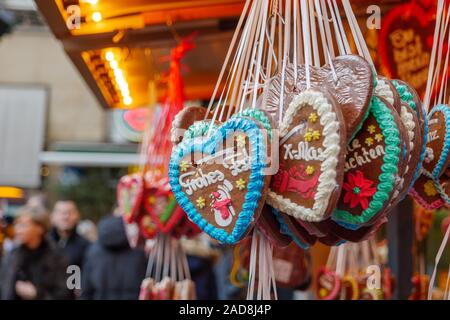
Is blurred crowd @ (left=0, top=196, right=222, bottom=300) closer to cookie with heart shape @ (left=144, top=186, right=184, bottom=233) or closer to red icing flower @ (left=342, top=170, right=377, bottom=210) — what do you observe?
cookie with heart shape @ (left=144, top=186, right=184, bottom=233)

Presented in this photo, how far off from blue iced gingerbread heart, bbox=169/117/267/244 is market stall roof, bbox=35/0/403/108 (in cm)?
104

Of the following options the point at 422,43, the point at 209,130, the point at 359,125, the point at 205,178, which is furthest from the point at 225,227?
the point at 422,43

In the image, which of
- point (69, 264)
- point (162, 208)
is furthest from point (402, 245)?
point (69, 264)

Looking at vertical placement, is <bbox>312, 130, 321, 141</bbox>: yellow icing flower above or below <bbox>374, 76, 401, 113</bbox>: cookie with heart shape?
below

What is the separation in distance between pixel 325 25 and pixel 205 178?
40cm

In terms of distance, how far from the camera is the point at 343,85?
133cm

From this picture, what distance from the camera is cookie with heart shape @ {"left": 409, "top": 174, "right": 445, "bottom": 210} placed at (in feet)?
5.33

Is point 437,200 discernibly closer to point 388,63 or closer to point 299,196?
point 299,196

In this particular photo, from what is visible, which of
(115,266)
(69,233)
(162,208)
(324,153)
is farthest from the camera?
(69,233)

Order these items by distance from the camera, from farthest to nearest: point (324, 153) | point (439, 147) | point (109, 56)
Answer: point (109, 56) → point (439, 147) → point (324, 153)

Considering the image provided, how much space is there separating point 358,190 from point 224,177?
24 centimetres

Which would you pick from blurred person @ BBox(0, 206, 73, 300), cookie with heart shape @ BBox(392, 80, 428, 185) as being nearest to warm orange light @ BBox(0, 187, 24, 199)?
blurred person @ BBox(0, 206, 73, 300)

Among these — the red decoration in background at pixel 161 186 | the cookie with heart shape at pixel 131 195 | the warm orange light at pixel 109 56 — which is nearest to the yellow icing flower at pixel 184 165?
the red decoration in background at pixel 161 186

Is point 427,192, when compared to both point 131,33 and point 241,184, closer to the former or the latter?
point 241,184
